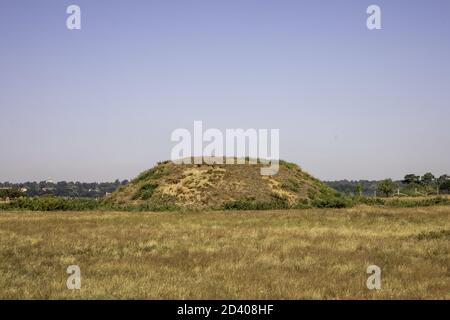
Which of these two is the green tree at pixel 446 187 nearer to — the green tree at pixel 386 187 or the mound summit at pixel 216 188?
the green tree at pixel 386 187

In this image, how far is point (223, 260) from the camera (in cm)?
1466

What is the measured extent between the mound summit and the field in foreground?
60.7 feet

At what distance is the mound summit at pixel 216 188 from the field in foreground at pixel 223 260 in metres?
18.5

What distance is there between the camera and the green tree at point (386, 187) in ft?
260

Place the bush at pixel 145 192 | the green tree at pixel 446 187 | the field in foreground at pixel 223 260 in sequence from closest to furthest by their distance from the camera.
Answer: the field in foreground at pixel 223 260
the bush at pixel 145 192
the green tree at pixel 446 187

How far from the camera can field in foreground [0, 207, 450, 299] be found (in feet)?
35.2

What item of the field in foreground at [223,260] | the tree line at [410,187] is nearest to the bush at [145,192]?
the field in foreground at [223,260]

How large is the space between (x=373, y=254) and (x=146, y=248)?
836 cm

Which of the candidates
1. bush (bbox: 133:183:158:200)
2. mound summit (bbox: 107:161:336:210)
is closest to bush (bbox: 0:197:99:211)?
mound summit (bbox: 107:161:336:210)

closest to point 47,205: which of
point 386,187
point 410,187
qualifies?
point 386,187

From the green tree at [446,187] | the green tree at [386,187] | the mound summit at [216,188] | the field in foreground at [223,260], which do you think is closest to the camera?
the field in foreground at [223,260]

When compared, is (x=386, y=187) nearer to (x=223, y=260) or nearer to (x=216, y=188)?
(x=216, y=188)
